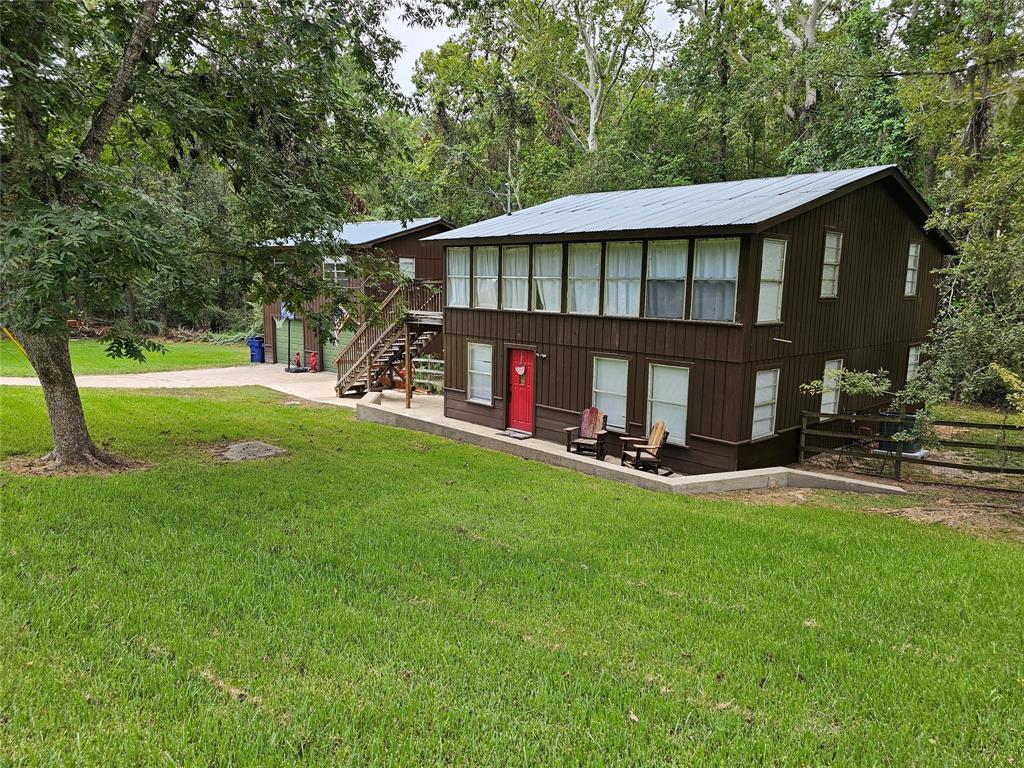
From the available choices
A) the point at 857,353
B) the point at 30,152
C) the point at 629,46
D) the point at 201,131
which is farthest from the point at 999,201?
the point at 629,46

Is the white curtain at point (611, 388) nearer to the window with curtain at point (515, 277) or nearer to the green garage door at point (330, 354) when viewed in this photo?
the window with curtain at point (515, 277)

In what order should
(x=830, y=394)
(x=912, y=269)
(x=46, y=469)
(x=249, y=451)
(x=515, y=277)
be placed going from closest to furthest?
(x=46, y=469) < (x=249, y=451) < (x=830, y=394) < (x=515, y=277) < (x=912, y=269)

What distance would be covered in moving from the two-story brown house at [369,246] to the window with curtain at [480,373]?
7421mm

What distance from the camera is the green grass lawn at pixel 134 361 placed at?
24.3 metres

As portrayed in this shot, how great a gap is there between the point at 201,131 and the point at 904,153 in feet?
76.2

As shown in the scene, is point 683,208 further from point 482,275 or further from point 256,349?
point 256,349

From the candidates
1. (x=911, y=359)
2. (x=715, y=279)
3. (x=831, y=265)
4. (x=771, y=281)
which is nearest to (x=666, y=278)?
(x=715, y=279)

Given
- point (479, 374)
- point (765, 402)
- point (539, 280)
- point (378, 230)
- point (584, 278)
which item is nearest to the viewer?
point (765, 402)

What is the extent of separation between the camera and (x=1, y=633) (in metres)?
4.30

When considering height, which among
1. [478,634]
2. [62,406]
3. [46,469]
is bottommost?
[478,634]

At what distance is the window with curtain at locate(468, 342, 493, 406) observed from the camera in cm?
1723

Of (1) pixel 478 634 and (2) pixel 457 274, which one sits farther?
(2) pixel 457 274

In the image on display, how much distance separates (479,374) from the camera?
17.5 metres

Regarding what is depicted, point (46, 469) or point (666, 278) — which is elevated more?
point (666, 278)
